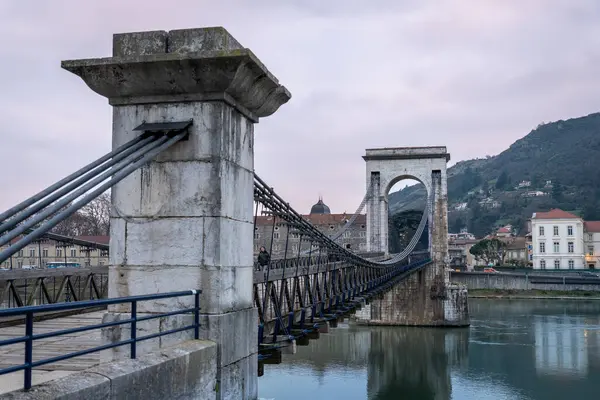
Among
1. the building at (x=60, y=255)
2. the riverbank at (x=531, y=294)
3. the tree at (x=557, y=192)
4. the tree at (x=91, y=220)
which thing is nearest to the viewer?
the building at (x=60, y=255)

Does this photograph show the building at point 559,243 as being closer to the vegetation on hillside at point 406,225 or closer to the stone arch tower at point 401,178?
the vegetation on hillside at point 406,225

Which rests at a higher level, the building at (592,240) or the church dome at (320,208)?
the church dome at (320,208)

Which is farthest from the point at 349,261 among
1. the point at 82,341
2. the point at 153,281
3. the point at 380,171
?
the point at 380,171

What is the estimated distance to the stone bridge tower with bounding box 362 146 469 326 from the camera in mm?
34094

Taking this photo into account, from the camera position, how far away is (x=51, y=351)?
15.6ft

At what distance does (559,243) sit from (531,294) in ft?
58.5

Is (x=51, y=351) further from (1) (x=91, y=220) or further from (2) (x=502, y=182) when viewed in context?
(2) (x=502, y=182)

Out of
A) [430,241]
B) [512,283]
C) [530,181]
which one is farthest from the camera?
[530,181]

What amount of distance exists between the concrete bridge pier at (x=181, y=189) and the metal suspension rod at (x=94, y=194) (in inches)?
5.0

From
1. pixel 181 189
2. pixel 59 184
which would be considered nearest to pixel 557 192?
pixel 181 189

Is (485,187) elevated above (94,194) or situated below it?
above

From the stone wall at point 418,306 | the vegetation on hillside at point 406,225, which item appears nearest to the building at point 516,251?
the vegetation on hillside at point 406,225

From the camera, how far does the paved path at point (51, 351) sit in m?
3.38

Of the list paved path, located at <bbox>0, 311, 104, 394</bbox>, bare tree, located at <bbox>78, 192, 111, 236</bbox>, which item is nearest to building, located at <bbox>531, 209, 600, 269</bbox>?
bare tree, located at <bbox>78, 192, 111, 236</bbox>
